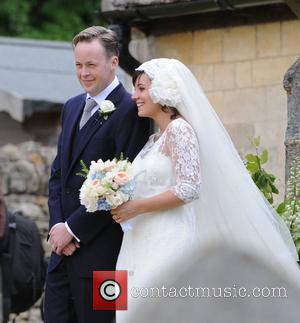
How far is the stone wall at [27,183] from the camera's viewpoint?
12586 millimetres

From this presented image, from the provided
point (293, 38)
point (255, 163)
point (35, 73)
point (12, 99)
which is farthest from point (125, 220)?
point (35, 73)

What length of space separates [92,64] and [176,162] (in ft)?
2.13

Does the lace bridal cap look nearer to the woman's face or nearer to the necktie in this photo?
the woman's face

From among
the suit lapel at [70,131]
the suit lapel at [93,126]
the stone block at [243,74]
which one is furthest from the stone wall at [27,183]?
the suit lapel at [93,126]

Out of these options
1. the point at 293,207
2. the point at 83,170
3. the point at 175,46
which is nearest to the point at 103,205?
the point at 83,170

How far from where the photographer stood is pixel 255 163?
19.3ft

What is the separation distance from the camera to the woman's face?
529 cm

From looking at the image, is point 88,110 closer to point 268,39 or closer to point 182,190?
point 182,190

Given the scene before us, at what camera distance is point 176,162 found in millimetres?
5113

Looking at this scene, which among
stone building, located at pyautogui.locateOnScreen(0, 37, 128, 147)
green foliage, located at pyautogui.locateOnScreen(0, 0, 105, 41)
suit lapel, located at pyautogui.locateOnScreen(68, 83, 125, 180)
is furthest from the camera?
green foliage, located at pyautogui.locateOnScreen(0, 0, 105, 41)

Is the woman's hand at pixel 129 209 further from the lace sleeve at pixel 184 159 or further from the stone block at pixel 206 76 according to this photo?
the stone block at pixel 206 76

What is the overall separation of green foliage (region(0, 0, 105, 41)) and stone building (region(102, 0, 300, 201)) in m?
13.8

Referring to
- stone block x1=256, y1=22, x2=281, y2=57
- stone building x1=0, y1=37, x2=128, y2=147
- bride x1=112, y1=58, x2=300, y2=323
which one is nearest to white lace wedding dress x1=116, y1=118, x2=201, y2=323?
bride x1=112, y1=58, x2=300, y2=323

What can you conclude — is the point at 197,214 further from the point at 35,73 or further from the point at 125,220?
the point at 35,73
